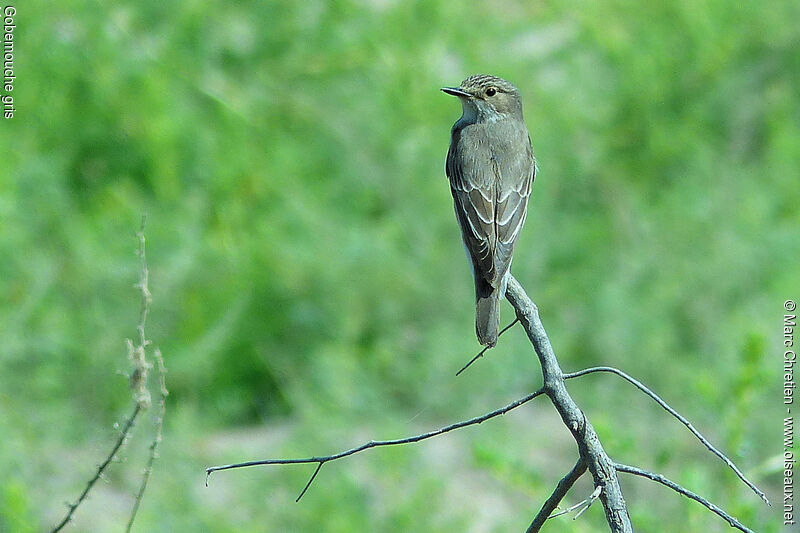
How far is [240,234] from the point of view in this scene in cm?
652

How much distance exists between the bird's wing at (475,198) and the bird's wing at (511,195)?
0.09 ft

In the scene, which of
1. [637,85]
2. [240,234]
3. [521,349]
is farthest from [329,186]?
[637,85]

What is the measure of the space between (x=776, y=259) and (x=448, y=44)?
290 centimetres

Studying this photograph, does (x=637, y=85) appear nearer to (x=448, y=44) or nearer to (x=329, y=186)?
(x=448, y=44)

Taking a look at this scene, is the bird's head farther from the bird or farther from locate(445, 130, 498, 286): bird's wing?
locate(445, 130, 498, 286): bird's wing

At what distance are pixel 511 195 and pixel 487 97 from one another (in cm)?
64

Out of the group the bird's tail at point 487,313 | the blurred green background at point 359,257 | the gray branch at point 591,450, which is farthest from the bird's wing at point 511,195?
the gray branch at point 591,450

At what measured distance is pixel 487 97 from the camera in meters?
4.35

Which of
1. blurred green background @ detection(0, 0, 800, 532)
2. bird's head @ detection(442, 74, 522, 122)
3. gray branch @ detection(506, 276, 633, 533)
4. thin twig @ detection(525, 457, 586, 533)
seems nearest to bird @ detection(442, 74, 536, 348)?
bird's head @ detection(442, 74, 522, 122)

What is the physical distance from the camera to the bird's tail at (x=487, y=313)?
9.89ft

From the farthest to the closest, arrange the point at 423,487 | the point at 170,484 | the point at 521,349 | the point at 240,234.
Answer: the point at 240,234
the point at 521,349
the point at 170,484
the point at 423,487

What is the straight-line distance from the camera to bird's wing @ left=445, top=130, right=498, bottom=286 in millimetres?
3631

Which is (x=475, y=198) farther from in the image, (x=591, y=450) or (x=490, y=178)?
(x=591, y=450)

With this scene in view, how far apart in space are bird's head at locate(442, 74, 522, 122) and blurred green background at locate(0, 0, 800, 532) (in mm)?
1430
